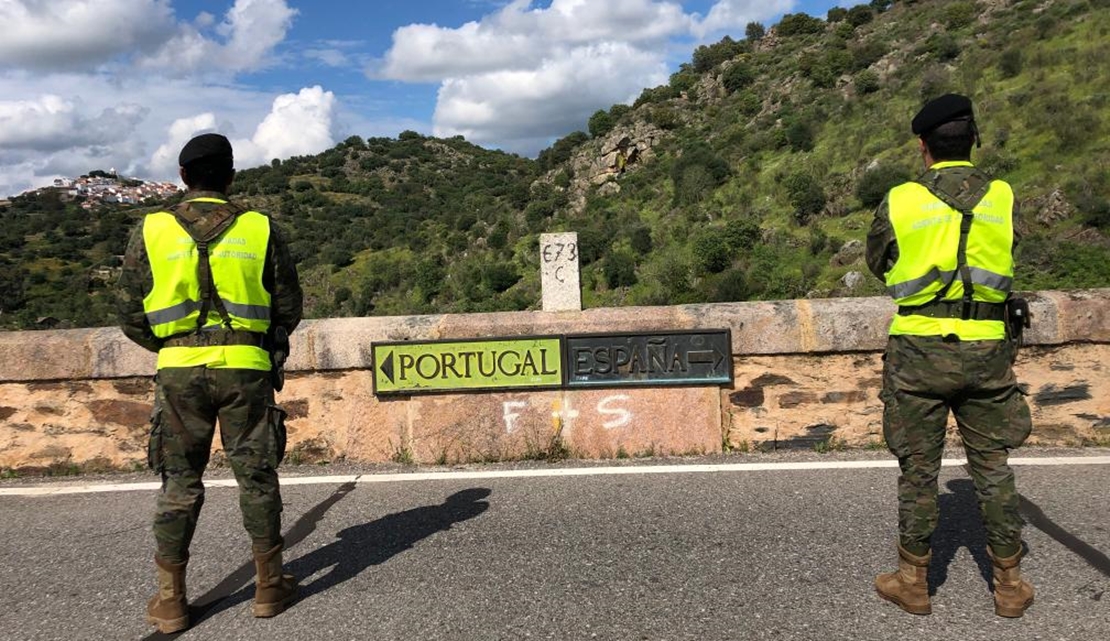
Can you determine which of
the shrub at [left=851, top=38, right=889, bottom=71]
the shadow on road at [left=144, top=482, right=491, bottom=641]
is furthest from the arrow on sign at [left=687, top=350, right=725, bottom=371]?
the shrub at [left=851, top=38, right=889, bottom=71]

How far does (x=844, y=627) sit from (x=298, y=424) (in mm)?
3731

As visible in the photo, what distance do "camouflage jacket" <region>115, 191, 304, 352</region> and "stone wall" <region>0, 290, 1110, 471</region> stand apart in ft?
6.58

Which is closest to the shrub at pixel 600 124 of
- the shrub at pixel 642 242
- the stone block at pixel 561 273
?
the shrub at pixel 642 242

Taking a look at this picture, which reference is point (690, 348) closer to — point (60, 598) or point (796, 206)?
point (60, 598)

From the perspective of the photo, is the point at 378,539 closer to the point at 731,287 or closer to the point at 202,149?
the point at 202,149

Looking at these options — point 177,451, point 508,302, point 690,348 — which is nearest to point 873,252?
point 690,348

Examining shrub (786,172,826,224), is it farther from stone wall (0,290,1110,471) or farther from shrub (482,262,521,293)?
stone wall (0,290,1110,471)

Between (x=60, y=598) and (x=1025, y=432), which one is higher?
(x=1025, y=432)

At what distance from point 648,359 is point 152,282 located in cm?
302

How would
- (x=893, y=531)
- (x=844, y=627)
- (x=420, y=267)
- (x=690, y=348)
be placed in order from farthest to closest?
1. (x=420, y=267)
2. (x=690, y=348)
3. (x=893, y=531)
4. (x=844, y=627)

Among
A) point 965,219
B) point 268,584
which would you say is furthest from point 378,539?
point 965,219

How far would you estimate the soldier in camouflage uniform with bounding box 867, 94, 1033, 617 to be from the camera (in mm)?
2590

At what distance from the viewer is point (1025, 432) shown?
8.55 feet

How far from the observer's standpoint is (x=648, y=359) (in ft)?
15.8
